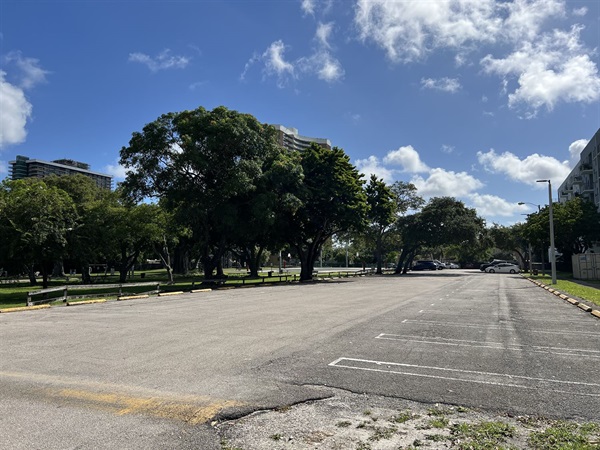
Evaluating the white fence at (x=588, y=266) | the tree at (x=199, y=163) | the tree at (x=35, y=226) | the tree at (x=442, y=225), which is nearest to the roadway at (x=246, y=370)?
the tree at (x=35, y=226)

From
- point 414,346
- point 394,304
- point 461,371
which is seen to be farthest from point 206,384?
point 394,304

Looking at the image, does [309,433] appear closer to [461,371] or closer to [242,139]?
[461,371]

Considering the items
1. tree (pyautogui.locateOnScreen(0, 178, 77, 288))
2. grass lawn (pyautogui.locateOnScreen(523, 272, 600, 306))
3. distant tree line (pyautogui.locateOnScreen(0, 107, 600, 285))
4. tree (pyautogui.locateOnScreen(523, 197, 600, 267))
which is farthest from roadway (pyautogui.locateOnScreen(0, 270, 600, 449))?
tree (pyautogui.locateOnScreen(523, 197, 600, 267))

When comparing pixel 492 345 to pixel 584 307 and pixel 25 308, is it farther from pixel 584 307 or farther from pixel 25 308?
pixel 25 308

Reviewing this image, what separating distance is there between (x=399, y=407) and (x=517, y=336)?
20.5ft

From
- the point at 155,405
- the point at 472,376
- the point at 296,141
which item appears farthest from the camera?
the point at 296,141

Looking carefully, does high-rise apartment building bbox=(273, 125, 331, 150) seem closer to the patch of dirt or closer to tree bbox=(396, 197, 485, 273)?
tree bbox=(396, 197, 485, 273)

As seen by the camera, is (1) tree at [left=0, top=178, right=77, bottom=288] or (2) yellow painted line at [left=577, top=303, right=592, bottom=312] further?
(1) tree at [left=0, top=178, right=77, bottom=288]

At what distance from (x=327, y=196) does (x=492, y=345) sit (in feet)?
95.3

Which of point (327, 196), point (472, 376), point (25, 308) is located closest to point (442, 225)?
point (327, 196)

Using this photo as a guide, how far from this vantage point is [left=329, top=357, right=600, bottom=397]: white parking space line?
6094 mm

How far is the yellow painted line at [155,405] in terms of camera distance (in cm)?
Answer: 507

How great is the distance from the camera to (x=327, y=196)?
37781 mm

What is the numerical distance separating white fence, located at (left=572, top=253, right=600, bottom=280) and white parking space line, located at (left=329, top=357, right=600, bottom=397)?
127 feet
